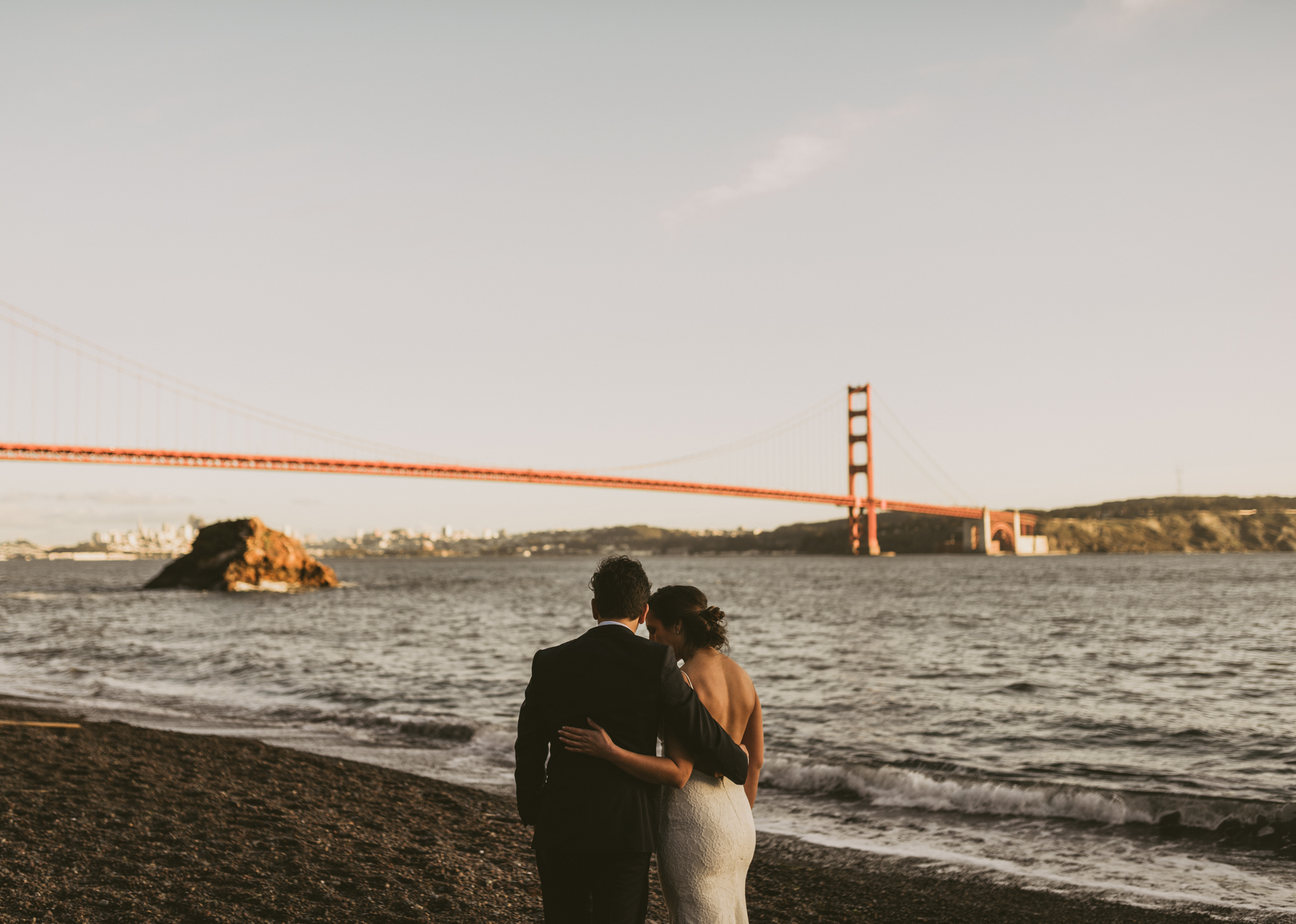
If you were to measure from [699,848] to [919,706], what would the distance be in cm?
1127

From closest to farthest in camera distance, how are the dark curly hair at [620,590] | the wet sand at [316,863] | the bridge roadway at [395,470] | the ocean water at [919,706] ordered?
the dark curly hair at [620,590]
the wet sand at [316,863]
the ocean water at [919,706]
the bridge roadway at [395,470]

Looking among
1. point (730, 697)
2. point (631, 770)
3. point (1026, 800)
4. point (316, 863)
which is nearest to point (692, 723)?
point (631, 770)

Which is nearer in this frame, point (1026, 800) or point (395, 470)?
point (1026, 800)

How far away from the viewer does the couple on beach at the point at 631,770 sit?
8.25 ft

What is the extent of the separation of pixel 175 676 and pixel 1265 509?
136704 mm

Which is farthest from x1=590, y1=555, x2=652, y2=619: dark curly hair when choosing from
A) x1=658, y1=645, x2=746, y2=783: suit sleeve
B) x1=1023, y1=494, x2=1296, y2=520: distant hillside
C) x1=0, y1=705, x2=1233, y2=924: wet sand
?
x1=1023, y1=494, x2=1296, y2=520: distant hillside

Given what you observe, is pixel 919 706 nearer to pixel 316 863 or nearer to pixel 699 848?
pixel 316 863

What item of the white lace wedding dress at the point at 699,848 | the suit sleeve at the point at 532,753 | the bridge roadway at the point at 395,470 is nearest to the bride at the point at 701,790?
the white lace wedding dress at the point at 699,848

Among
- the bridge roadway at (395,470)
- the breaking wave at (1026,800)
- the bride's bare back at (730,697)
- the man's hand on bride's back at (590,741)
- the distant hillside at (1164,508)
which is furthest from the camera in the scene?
the distant hillside at (1164,508)

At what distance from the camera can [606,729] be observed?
2.53 metres

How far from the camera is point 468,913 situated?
4.71 metres

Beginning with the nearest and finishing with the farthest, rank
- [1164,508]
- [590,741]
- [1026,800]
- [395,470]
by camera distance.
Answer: [590,741] < [1026,800] < [395,470] < [1164,508]

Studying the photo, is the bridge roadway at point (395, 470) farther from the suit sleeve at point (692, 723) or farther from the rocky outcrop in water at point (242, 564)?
the suit sleeve at point (692, 723)

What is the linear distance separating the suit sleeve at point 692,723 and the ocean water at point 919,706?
14.7 feet
